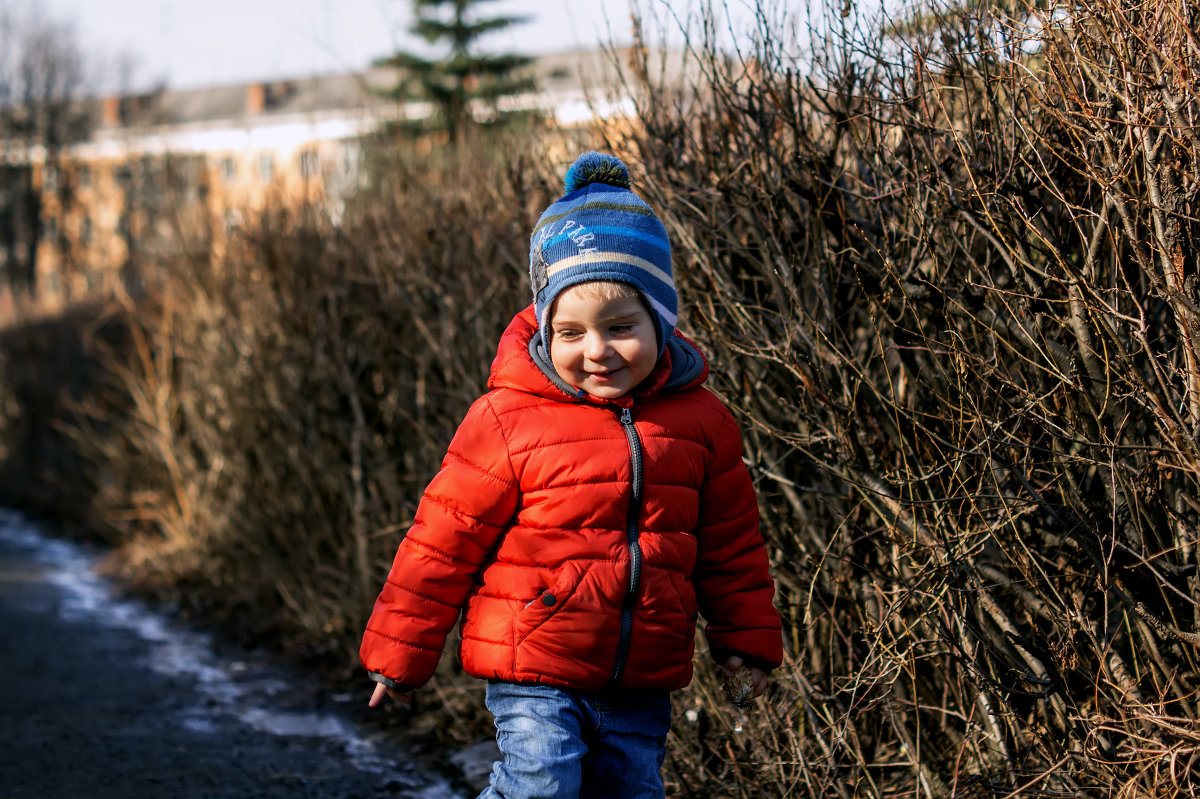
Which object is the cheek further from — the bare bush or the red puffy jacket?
the bare bush

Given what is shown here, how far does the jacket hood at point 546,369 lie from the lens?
2369 millimetres

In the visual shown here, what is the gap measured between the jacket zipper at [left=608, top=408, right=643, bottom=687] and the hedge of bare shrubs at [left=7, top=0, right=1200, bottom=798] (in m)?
0.73

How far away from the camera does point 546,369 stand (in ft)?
7.84

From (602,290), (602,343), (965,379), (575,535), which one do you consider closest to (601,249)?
(602,290)

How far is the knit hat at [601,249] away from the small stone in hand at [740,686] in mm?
740

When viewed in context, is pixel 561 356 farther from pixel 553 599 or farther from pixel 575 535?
pixel 553 599

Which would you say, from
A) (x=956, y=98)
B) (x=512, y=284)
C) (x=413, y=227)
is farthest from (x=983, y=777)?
(x=413, y=227)

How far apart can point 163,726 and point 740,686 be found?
11.1 ft

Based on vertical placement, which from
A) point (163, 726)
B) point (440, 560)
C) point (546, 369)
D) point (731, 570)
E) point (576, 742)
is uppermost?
point (546, 369)

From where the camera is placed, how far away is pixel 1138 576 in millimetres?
2568

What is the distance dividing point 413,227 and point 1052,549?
10.9 ft

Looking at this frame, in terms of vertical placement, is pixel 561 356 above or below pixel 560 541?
above

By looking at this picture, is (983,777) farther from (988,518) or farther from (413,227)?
(413,227)

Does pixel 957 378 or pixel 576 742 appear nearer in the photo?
pixel 576 742
